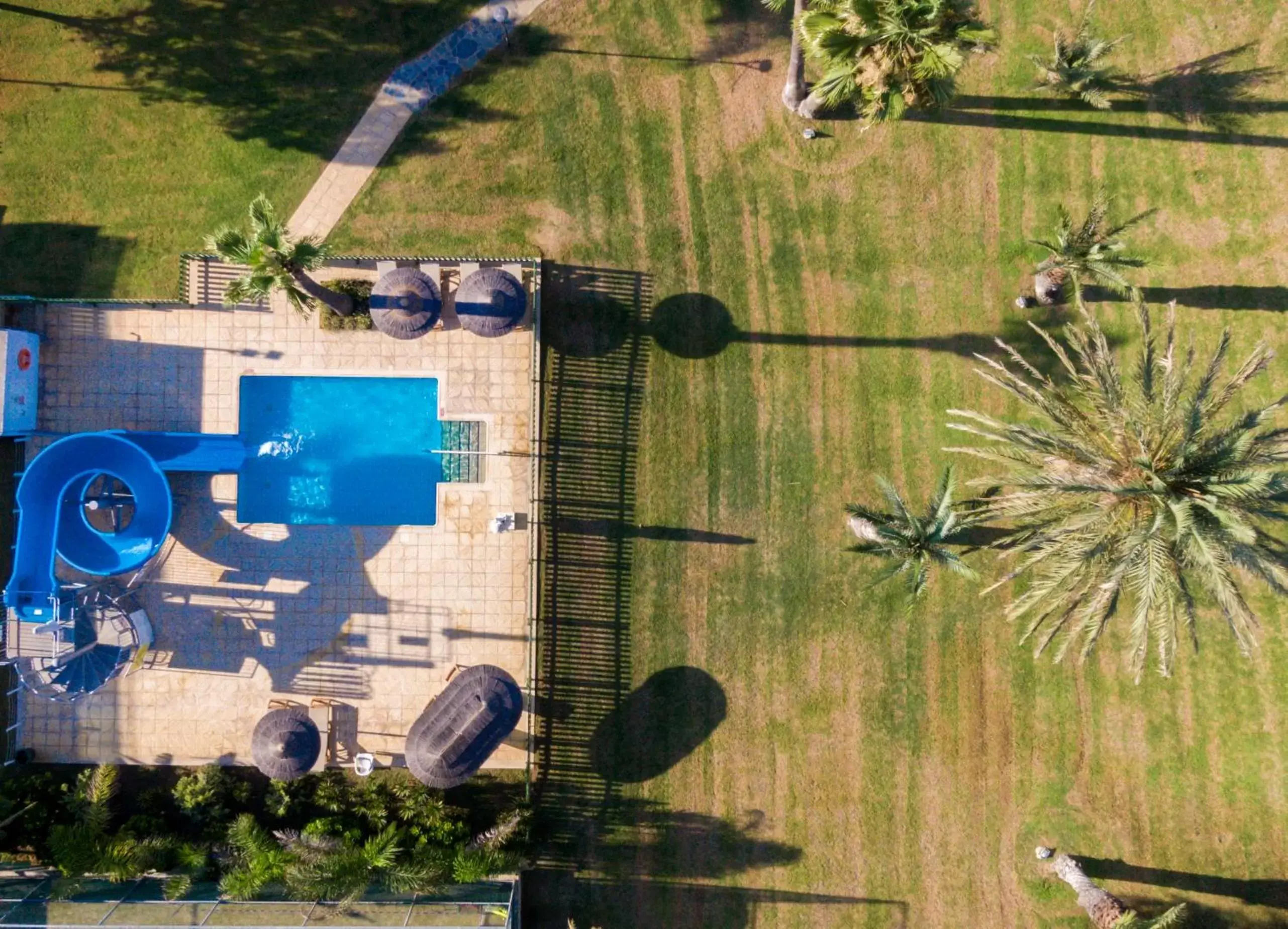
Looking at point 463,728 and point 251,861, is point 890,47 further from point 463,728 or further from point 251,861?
point 251,861

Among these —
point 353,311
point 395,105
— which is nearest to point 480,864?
point 353,311

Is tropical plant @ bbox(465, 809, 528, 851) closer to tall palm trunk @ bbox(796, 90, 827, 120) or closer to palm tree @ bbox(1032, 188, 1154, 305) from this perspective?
palm tree @ bbox(1032, 188, 1154, 305)

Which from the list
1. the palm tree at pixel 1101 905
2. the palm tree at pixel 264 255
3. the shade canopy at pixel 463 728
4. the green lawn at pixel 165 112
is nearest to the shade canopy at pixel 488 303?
the palm tree at pixel 264 255

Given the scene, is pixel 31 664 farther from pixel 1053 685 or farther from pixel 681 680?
pixel 1053 685

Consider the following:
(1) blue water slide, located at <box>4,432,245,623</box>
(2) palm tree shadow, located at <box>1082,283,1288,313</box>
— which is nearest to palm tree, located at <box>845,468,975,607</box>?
(2) palm tree shadow, located at <box>1082,283,1288,313</box>

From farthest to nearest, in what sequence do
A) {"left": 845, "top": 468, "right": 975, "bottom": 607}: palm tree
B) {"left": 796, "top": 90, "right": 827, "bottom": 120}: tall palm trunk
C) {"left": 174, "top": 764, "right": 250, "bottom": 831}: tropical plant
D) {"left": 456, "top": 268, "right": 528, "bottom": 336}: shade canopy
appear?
{"left": 796, "top": 90, "right": 827, "bottom": 120}: tall palm trunk → {"left": 174, "top": 764, "right": 250, "bottom": 831}: tropical plant → {"left": 456, "top": 268, "right": 528, "bottom": 336}: shade canopy → {"left": 845, "top": 468, "right": 975, "bottom": 607}: palm tree

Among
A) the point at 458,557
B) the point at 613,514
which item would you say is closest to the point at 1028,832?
the point at 613,514

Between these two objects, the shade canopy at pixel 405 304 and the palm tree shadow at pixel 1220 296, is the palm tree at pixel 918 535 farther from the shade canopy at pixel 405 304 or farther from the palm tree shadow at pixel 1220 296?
the shade canopy at pixel 405 304
